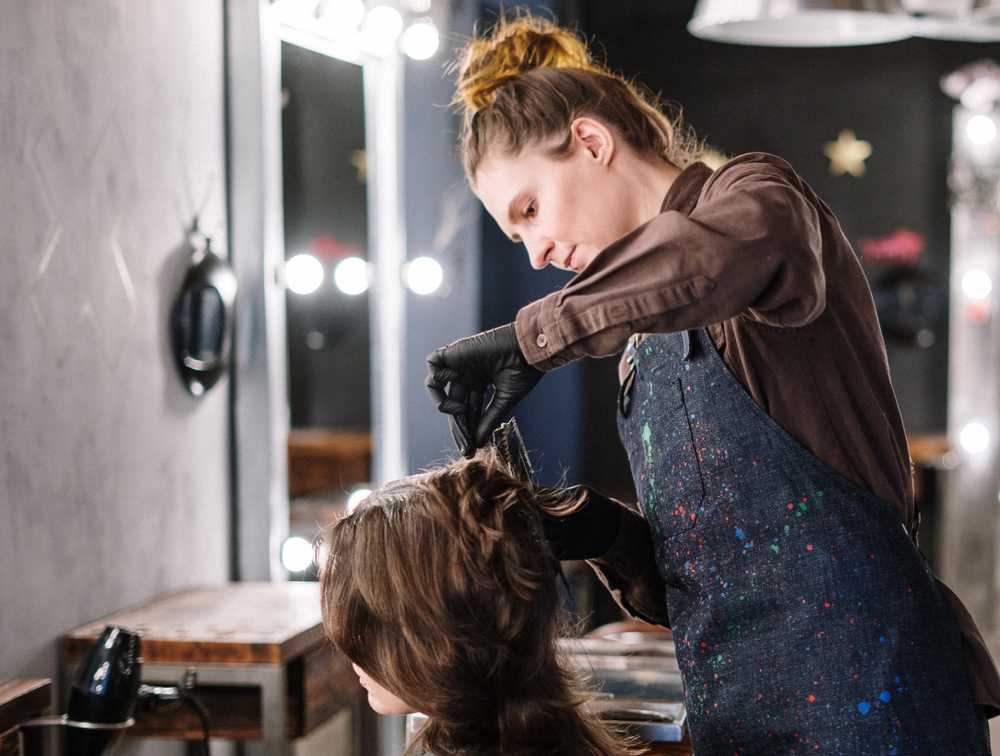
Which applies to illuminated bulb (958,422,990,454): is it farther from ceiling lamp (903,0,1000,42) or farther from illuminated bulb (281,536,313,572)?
illuminated bulb (281,536,313,572)

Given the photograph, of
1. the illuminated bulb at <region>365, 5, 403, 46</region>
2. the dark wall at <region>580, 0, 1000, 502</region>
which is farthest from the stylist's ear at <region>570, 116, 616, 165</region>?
the dark wall at <region>580, 0, 1000, 502</region>

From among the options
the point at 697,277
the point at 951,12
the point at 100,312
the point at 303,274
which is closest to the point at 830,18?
the point at 951,12

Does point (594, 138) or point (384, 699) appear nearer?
point (384, 699)

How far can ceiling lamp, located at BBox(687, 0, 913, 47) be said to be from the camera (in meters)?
2.62

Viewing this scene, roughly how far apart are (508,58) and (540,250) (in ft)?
0.88

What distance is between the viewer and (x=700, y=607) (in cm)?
134

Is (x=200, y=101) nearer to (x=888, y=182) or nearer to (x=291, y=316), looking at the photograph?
(x=291, y=316)

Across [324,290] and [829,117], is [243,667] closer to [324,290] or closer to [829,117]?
[324,290]

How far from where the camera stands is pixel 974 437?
5695mm

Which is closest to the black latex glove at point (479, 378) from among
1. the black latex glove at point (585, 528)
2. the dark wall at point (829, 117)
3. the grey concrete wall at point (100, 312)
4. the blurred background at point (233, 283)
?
the black latex glove at point (585, 528)

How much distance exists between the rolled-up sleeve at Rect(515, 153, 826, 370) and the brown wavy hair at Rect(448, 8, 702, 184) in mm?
420

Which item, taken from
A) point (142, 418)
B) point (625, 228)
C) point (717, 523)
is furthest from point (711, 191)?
point (142, 418)

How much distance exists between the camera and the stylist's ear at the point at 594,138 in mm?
1452

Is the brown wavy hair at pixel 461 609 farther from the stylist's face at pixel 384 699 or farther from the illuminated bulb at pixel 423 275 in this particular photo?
the illuminated bulb at pixel 423 275
